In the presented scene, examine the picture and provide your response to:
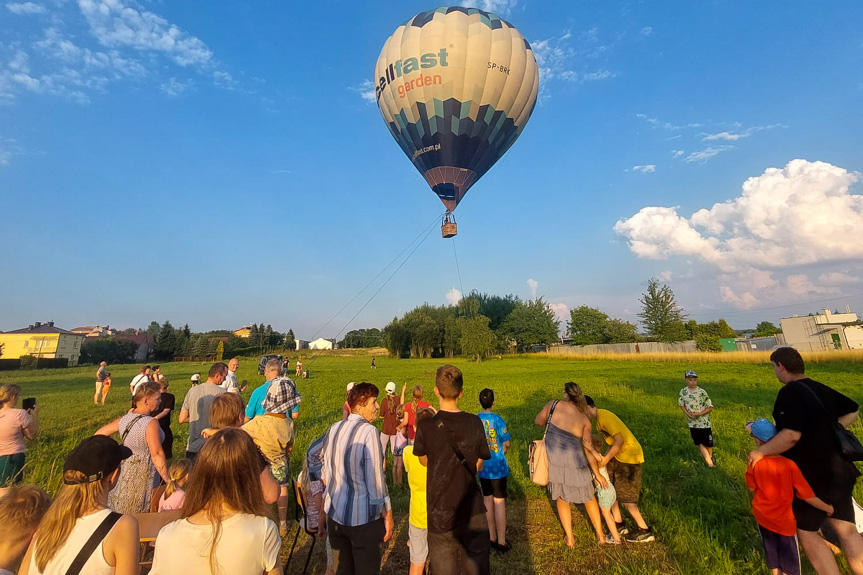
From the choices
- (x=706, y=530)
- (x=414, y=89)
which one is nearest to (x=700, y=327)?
(x=414, y=89)

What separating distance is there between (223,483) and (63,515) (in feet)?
2.53

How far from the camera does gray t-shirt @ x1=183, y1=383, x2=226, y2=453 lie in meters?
5.74

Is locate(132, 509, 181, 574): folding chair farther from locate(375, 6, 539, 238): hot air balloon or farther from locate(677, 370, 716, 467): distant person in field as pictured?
locate(375, 6, 539, 238): hot air balloon

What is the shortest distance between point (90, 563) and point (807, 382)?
4914 millimetres

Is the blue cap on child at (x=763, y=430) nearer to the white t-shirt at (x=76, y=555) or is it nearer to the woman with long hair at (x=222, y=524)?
the woman with long hair at (x=222, y=524)

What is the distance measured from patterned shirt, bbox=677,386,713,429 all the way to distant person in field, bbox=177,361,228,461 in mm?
7876

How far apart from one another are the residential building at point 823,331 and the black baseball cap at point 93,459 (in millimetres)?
53395

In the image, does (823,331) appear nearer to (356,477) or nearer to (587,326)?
(587,326)

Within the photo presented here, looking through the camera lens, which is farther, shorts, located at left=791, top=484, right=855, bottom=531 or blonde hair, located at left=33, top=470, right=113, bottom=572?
shorts, located at left=791, top=484, right=855, bottom=531

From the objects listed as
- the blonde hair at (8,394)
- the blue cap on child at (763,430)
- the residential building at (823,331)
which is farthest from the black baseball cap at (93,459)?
the residential building at (823,331)

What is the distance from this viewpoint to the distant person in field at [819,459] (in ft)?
10.2

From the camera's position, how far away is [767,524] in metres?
3.24

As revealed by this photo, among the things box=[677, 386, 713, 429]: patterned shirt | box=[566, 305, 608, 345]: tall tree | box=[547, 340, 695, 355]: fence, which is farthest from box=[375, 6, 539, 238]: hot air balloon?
box=[566, 305, 608, 345]: tall tree

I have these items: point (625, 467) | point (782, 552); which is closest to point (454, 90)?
point (625, 467)
